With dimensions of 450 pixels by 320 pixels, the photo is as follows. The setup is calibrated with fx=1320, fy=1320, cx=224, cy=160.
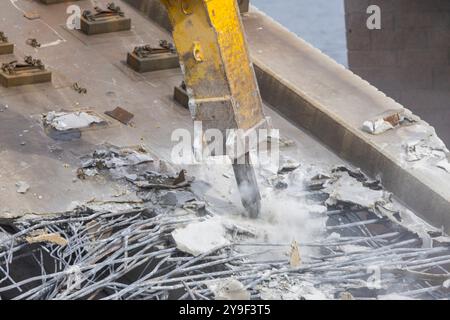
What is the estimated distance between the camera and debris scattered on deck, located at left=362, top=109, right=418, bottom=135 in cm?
1307

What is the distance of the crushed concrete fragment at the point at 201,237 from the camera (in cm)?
1095

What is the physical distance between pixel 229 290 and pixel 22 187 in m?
2.67

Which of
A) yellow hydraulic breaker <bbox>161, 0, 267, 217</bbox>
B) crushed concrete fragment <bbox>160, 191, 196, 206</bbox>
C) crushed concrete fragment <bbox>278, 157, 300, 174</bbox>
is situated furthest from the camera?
crushed concrete fragment <bbox>278, 157, 300, 174</bbox>

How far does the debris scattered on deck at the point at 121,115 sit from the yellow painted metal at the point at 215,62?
9.46 ft

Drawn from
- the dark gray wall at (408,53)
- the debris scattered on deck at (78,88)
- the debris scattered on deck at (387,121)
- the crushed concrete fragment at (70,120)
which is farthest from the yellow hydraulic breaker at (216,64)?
the dark gray wall at (408,53)

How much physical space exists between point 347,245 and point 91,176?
8.55ft

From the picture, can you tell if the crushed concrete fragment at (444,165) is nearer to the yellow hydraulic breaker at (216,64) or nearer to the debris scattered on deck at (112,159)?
the yellow hydraulic breaker at (216,64)

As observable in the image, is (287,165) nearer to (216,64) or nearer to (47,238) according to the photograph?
(216,64)

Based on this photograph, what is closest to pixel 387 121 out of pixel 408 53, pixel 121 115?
pixel 121 115

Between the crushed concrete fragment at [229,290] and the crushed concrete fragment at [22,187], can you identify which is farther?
the crushed concrete fragment at [22,187]

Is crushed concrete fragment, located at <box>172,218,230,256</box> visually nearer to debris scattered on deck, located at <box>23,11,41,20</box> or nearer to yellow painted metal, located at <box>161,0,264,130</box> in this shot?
yellow painted metal, located at <box>161,0,264,130</box>

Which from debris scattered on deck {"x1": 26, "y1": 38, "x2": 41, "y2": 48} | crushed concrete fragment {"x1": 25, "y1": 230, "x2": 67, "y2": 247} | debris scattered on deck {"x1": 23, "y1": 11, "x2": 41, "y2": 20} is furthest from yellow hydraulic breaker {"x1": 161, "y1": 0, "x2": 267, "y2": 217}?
debris scattered on deck {"x1": 23, "y1": 11, "x2": 41, "y2": 20}

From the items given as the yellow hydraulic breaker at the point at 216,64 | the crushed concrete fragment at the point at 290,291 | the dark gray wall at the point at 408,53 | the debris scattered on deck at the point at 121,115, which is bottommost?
the dark gray wall at the point at 408,53

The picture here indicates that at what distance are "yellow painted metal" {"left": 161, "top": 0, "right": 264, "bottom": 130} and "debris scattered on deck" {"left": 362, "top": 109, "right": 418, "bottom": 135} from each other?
2438mm
